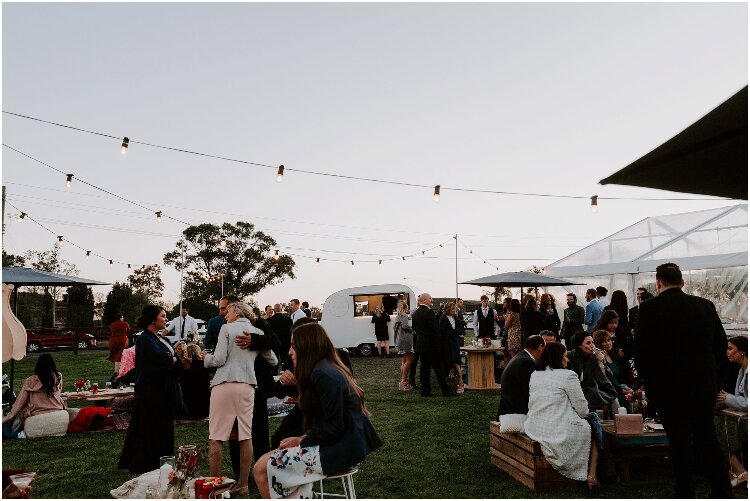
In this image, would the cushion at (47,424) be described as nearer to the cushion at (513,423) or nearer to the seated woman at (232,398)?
the seated woman at (232,398)

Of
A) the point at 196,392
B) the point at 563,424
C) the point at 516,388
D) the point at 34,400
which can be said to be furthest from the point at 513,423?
the point at 34,400

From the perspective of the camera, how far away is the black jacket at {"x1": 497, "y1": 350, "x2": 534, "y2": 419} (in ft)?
16.6

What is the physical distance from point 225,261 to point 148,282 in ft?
19.8

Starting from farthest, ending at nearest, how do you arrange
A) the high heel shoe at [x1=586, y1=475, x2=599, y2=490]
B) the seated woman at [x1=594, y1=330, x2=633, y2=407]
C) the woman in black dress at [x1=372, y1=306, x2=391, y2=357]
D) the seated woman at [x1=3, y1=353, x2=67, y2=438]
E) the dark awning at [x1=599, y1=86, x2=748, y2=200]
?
1. the woman in black dress at [x1=372, y1=306, x2=391, y2=357]
2. the seated woman at [x1=3, y1=353, x2=67, y2=438]
3. the seated woman at [x1=594, y1=330, x2=633, y2=407]
4. the high heel shoe at [x1=586, y1=475, x2=599, y2=490]
5. the dark awning at [x1=599, y1=86, x2=748, y2=200]

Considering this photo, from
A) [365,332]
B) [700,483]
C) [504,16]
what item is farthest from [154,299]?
[700,483]

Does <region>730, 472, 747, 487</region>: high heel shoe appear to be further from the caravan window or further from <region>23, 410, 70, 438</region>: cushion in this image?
the caravan window

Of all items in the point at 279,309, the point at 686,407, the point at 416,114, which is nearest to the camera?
the point at 686,407

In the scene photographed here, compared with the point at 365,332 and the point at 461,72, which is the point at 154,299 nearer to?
the point at 365,332

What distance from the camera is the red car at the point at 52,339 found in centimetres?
2122

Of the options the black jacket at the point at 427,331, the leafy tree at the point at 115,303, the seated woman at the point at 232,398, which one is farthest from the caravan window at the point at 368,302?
the leafy tree at the point at 115,303

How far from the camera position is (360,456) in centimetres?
321

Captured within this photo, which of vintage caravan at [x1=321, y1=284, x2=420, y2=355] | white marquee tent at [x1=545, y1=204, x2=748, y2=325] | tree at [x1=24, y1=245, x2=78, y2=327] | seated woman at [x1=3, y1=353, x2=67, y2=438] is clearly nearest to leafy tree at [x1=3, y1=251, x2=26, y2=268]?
tree at [x1=24, y1=245, x2=78, y2=327]

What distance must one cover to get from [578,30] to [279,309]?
→ 10.3m

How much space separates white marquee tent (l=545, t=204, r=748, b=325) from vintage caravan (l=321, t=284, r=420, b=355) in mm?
4753
